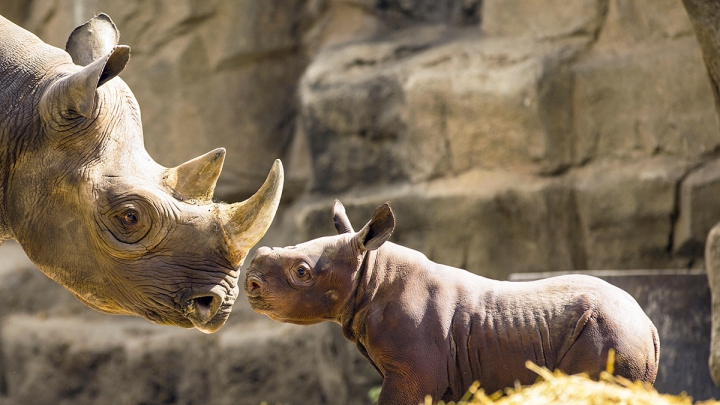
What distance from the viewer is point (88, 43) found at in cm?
468

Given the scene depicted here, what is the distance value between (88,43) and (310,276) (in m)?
1.96

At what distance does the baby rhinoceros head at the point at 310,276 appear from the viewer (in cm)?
344

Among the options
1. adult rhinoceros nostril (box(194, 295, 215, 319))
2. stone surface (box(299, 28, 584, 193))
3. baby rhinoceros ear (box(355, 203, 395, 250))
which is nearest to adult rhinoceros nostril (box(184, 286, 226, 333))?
adult rhinoceros nostril (box(194, 295, 215, 319))

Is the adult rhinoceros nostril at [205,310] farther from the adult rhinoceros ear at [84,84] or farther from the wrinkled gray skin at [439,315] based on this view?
the adult rhinoceros ear at [84,84]

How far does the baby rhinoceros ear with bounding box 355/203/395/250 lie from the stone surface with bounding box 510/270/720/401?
231cm

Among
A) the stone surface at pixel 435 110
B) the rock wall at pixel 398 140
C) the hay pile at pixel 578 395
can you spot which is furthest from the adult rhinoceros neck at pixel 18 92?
the rock wall at pixel 398 140

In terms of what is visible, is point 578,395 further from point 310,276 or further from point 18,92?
point 18,92

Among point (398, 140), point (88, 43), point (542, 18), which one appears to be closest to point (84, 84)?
point (88, 43)

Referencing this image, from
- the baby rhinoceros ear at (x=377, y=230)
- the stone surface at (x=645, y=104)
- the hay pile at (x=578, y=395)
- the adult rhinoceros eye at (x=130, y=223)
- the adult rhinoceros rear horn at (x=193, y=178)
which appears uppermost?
the hay pile at (x=578, y=395)

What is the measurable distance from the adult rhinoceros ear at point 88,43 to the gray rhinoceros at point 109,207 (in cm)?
39

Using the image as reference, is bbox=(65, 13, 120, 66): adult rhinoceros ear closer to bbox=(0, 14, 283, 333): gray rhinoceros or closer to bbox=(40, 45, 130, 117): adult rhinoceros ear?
bbox=(0, 14, 283, 333): gray rhinoceros

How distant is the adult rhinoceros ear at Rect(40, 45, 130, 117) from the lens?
3.90m

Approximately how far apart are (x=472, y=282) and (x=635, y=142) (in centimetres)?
342

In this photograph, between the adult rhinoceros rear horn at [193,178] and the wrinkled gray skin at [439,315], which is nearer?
the wrinkled gray skin at [439,315]
